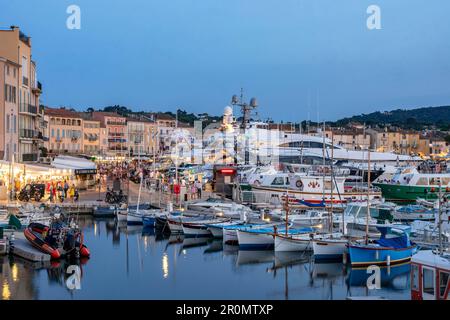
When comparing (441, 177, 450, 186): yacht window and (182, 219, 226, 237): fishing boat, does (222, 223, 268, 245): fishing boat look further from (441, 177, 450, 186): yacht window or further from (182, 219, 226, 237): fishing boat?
(441, 177, 450, 186): yacht window

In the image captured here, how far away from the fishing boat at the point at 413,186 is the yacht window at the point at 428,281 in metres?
36.2

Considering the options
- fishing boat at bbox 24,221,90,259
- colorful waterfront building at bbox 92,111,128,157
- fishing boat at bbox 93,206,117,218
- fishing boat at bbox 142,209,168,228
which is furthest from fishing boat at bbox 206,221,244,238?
colorful waterfront building at bbox 92,111,128,157

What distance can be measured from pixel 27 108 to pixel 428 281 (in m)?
42.1

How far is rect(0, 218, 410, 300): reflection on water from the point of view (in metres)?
23.7

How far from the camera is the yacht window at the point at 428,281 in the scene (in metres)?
17.3

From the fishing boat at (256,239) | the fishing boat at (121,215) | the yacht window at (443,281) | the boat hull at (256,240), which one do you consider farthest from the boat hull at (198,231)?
the yacht window at (443,281)

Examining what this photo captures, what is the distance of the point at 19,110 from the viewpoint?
2030 inches

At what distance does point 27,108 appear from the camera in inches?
2094

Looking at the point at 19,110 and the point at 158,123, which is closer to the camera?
the point at 19,110

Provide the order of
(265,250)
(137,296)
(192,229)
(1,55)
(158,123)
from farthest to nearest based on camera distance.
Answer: (158,123)
(1,55)
(192,229)
(265,250)
(137,296)

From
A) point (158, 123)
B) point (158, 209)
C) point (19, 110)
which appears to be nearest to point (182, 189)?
point (158, 209)

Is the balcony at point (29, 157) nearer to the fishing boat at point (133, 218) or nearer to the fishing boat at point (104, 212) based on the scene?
the fishing boat at point (104, 212)
